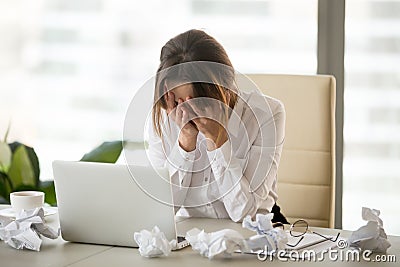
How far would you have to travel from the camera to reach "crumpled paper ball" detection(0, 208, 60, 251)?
1.69 m

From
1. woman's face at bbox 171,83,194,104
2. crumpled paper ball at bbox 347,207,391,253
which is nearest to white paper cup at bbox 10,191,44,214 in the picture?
woman's face at bbox 171,83,194,104

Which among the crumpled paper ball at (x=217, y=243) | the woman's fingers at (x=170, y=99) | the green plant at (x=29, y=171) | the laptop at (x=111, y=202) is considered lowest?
the green plant at (x=29, y=171)

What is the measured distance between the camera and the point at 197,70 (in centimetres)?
203

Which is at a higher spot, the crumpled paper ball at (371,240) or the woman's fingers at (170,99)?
the woman's fingers at (170,99)

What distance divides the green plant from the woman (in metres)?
1.06

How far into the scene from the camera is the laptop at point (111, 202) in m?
1.68

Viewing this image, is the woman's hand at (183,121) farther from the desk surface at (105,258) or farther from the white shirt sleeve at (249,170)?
the desk surface at (105,258)

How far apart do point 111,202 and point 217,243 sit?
0.90 ft

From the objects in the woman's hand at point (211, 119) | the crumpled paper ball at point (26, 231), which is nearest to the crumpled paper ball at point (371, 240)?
the woman's hand at point (211, 119)

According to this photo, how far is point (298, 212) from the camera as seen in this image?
2486 millimetres

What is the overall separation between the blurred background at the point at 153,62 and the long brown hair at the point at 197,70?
45.9 inches

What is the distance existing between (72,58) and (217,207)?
1.59 metres

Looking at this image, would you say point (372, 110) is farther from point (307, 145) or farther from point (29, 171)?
point (29, 171)

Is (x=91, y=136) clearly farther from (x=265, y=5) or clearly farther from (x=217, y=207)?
(x=217, y=207)
